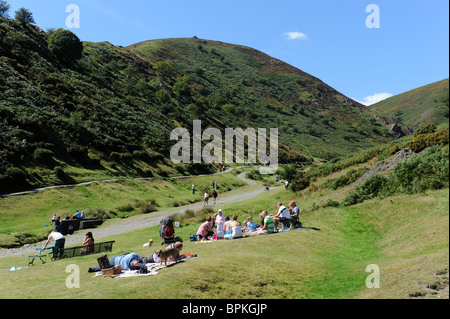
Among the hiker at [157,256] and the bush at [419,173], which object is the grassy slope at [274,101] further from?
the hiker at [157,256]

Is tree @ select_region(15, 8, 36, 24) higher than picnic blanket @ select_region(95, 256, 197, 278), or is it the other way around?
tree @ select_region(15, 8, 36, 24)

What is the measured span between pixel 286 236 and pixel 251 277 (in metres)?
5.95

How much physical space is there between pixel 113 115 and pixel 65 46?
25.7 m

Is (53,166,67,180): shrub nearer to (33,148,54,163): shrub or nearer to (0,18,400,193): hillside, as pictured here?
Answer: (0,18,400,193): hillside

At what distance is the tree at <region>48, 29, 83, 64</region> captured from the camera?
70.6 m

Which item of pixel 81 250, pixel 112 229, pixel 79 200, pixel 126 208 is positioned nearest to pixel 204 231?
pixel 81 250

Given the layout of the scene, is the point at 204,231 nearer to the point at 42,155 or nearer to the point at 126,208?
the point at 126,208

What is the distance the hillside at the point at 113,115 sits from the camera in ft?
124

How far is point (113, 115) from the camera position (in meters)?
60.6

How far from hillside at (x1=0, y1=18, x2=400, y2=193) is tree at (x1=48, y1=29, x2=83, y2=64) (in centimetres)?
189

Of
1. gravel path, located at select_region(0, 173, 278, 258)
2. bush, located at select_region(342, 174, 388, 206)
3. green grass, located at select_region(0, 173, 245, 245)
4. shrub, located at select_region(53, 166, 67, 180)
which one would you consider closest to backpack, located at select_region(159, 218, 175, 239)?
gravel path, located at select_region(0, 173, 278, 258)

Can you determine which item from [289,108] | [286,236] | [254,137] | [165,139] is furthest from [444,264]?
[289,108]

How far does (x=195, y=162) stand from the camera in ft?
196

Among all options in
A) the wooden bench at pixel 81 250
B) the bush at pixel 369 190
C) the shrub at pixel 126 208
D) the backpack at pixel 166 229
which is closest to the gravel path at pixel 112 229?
the shrub at pixel 126 208
